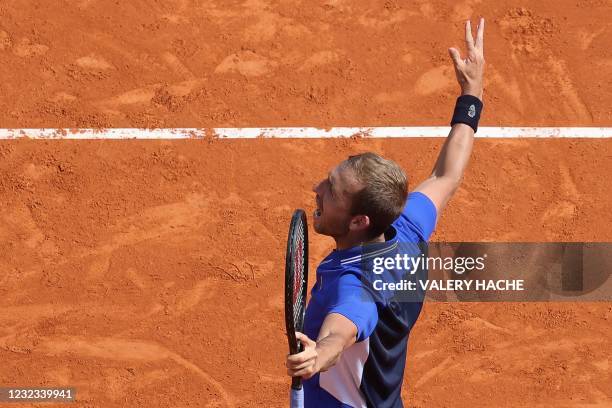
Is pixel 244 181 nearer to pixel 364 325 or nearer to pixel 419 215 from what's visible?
pixel 419 215

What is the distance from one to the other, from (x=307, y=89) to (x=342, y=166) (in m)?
5.00

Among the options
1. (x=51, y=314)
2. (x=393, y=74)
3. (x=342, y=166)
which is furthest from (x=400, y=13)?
(x=342, y=166)

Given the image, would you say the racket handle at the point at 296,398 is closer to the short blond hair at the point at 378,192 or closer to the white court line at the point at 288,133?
the short blond hair at the point at 378,192

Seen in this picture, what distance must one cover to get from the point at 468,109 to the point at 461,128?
0.12 m

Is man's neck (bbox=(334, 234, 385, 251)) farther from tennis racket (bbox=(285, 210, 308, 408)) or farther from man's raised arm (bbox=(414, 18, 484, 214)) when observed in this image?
man's raised arm (bbox=(414, 18, 484, 214))

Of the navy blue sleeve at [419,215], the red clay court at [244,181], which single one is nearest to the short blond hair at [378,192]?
the navy blue sleeve at [419,215]

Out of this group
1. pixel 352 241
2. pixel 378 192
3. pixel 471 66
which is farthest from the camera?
pixel 471 66

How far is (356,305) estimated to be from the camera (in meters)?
3.64

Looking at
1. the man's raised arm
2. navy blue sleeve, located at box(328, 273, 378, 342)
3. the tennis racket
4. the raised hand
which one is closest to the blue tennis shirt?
navy blue sleeve, located at box(328, 273, 378, 342)

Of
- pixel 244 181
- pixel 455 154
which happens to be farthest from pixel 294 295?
pixel 244 181

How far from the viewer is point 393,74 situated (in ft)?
29.3

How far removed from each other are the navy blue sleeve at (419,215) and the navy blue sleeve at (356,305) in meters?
0.72

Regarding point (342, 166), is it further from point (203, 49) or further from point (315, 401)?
point (203, 49)

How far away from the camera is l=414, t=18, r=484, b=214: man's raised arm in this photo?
4.73 metres
